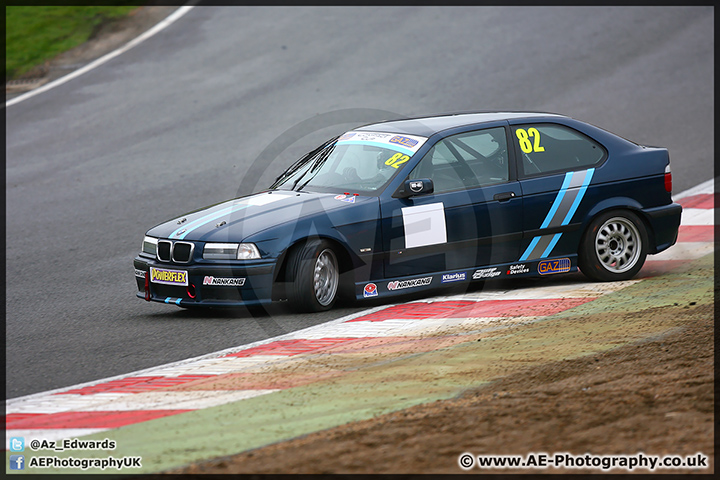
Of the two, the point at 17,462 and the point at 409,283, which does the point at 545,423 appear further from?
the point at 409,283

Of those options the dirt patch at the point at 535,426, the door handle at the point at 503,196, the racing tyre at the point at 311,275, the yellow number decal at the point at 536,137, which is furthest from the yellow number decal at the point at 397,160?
the dirt patch at the point at 535,426

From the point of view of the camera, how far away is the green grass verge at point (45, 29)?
17766mm

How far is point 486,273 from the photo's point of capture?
7.62m

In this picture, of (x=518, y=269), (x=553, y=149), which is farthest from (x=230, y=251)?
(x=553, y=149)

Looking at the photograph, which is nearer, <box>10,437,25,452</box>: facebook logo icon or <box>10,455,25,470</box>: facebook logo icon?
<box>10,455,25,470</box>: facebook logo icon

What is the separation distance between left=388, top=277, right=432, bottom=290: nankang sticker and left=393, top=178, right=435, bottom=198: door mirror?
2.43 feet

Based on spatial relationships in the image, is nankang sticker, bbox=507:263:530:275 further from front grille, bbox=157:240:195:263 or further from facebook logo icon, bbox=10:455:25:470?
facebook logo icon, bbox=10:455:25:470

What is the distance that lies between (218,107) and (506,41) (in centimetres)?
661

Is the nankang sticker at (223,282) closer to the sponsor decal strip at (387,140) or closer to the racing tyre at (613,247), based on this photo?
the sponsor decal strip at (387,140)

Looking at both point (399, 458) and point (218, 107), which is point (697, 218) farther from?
point (218, 107)

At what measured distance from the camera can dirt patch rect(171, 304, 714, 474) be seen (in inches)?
153

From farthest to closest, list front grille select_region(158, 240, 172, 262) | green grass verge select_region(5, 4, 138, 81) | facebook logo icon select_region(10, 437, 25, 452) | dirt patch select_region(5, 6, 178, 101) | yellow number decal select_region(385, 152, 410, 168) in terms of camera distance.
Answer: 1. green grass verge select_region(5, 4, 138, 81)
2. dirt patch select_region(5, 6, 178, 101)
3. yellow number decal select_region(385, 152, 410, 168)
4. front grille select_region(158, 240, 172, 262)
5. facebook logo icon select_region(10, 437, 25, 452)

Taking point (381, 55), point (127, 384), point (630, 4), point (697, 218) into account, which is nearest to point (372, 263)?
point (127, 384)

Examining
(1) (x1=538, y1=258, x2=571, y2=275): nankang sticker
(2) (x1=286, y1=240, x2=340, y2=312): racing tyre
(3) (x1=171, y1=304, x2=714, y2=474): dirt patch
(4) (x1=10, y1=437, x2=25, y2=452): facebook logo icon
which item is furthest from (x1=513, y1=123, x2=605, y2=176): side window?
(4) (x1=10, y1=437, x2=25, y2=452): facebook logo icon
